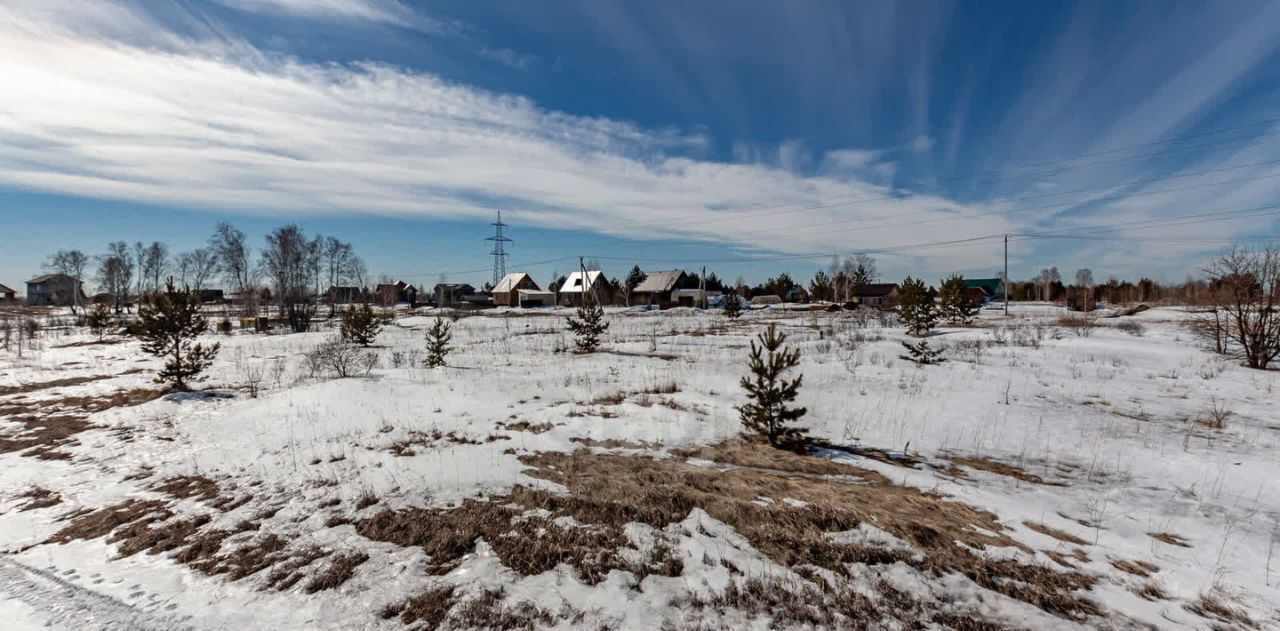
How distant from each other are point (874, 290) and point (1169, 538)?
85.7m

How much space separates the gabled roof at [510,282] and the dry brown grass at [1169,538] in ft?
275

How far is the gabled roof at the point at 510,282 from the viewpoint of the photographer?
276ft

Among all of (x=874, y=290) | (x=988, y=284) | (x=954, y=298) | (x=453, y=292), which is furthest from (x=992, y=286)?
(x=453, y=292)

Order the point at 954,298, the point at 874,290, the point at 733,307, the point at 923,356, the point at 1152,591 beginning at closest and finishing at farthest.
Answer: the point at 1152,591
the point at 923,356
the point at 954,298
the point at 733,307
the point at 874,290

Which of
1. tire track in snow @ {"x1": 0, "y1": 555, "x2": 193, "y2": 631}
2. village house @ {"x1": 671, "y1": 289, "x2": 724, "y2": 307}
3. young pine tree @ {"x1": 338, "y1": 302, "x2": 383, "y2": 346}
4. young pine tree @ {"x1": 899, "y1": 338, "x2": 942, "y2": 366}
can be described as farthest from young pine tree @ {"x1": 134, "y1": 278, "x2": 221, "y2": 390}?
village house @ {"x1": 671, "y1": 289, "x2": 724, "y2": 307}

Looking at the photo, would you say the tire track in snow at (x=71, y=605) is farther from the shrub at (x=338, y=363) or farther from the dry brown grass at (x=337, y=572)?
the shrub at (x=338, y=363)

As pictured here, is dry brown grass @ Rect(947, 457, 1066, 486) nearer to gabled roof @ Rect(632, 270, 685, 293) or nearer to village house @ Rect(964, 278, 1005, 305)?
gabled roof @ Rect(632, 270, 685, 293)

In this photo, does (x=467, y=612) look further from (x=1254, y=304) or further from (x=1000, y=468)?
(x=1254, y=304)

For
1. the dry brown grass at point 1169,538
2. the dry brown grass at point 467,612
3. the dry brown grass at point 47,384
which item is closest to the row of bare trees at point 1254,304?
the dry brown grass at point 1169,538

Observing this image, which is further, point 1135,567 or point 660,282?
point 660,282

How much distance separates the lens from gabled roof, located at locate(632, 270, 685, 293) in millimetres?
73938

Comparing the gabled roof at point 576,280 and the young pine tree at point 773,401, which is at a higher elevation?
the gabled roof at point 576,280

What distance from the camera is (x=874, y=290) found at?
82.6 metres

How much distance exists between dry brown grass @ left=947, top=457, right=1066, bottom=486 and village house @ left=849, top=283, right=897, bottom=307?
7335 centimetres
